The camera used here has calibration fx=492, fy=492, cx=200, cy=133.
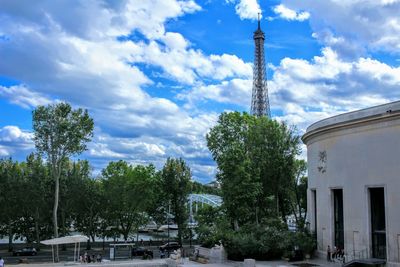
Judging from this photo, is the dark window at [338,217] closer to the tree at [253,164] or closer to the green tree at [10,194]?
the tree at [253,164]

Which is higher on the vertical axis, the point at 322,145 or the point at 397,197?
the point at 322,145

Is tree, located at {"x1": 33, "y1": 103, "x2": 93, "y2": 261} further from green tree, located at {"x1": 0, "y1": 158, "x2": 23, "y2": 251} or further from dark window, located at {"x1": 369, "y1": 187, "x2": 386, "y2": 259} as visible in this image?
dark window, located at {"x1": 369, "y1": 187, "x2": 386, "y2": 259}

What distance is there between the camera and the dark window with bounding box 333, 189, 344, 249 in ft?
124

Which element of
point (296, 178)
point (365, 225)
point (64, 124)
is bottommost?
point (365, 225)

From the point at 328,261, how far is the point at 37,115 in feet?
111


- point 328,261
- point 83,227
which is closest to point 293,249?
point 328,261

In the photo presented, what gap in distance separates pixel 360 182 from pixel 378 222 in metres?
2.97

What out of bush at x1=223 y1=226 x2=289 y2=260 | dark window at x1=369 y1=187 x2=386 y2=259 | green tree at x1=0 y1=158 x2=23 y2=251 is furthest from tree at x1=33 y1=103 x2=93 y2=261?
dark window at x1=369 y1=187 x2=386 y2=259

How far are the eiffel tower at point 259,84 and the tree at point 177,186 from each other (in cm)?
2019

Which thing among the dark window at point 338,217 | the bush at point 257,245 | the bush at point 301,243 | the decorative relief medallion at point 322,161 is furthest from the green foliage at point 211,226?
the decorative relief medallion at point 322,161

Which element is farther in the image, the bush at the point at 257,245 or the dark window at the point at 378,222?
the bush at the point at 257,245

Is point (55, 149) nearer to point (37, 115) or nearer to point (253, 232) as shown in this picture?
point (37, 115)

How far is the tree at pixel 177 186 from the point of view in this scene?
217 feet

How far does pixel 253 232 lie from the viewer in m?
41.3
